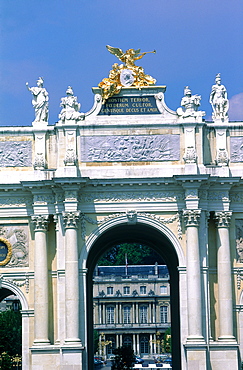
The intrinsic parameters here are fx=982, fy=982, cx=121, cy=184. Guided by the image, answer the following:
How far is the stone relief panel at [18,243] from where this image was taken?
44594mm

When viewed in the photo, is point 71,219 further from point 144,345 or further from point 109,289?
point 144,345

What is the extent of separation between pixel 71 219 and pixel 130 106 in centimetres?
599

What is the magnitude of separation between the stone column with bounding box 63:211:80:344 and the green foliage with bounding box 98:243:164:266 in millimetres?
75210

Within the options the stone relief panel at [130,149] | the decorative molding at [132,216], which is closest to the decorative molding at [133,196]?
the decorative molding at [132,216]

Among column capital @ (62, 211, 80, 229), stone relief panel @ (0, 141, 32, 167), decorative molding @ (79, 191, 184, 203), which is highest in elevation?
stone relief panel @ (0, 141, 32, 167)

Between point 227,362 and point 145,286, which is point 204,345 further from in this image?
point 145,286

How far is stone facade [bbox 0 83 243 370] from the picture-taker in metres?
43.2

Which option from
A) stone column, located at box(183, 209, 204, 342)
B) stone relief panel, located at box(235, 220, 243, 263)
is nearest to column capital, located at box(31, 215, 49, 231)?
stone column, located at box(183, 209, 204, 342)

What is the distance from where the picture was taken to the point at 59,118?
44719mm

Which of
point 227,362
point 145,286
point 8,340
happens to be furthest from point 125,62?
point 145,286

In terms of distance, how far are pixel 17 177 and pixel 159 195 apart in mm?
6499

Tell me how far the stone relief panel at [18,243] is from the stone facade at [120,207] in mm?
45

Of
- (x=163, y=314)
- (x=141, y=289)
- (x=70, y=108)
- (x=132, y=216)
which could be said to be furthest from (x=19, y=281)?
(x=163, y=314)

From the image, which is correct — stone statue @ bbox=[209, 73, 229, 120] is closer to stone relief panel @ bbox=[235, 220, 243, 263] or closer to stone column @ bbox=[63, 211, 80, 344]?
stone relief panel @ bbox=[235, 220, 243, 263]
